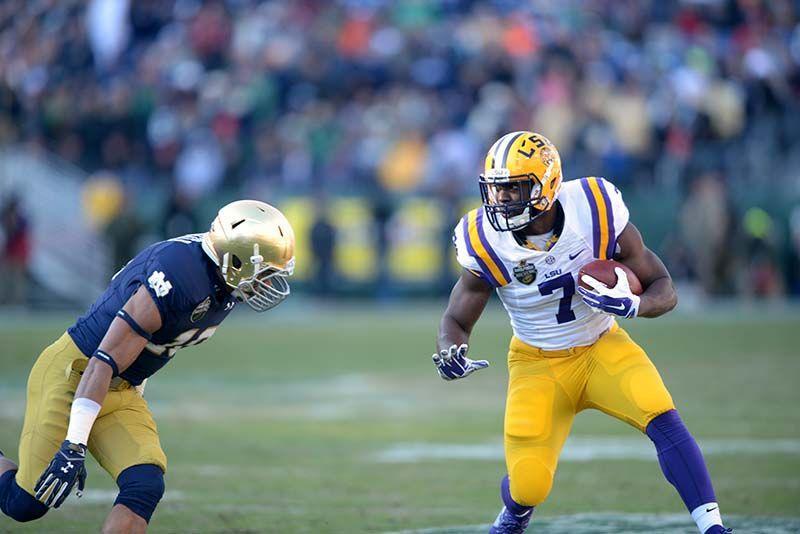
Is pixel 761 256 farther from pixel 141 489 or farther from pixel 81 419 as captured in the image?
pixel 81 419

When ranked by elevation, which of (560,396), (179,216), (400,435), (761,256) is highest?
(560,396)

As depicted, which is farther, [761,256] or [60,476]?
[761,256]

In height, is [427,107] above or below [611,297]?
below

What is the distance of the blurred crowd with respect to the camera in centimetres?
1691

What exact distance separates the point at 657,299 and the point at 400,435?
4.12 meters

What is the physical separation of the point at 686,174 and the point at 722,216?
2.79 feet

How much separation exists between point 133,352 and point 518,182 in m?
1.63

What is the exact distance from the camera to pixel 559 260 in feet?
16.8

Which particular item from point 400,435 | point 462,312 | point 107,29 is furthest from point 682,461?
point 107,29

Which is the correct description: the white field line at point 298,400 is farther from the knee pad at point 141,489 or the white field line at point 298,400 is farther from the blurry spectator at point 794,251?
the blurry spectator at point 794,251

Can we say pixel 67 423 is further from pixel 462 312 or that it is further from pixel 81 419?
pixel 462 312

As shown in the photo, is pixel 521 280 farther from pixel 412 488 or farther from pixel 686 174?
pixel 686 174

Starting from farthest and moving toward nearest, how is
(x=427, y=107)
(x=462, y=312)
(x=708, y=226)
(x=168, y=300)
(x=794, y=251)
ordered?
(x=427, y=107)
(x=794, y=251)
(x=708, y=226)
(x=462, y=312)
(x=168, y=300)

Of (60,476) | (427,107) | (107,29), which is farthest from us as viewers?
(107,29)
